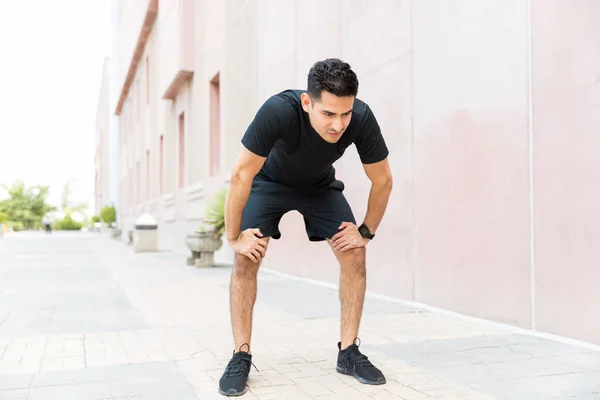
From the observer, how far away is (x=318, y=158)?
302 centimetres

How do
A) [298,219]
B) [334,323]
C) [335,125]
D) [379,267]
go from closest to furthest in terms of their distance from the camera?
[335,125], [334,323], [379,267], [298,219]

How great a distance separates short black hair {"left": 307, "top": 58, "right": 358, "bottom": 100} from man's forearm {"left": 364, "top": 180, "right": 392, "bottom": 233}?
2.23 feet

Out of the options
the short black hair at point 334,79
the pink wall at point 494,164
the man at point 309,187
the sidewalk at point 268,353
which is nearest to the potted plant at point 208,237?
the sidewalk at point 268,353

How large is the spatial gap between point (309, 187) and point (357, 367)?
3.43 feet

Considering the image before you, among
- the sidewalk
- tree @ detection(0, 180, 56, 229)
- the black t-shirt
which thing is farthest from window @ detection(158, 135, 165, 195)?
tree @ detection(0, 180, 56, 229)

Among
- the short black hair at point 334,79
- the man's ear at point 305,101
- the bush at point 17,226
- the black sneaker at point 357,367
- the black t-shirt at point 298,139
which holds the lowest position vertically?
the bush at point 17,226

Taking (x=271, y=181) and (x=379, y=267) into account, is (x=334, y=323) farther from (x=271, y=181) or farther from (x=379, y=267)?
(x=271, y=181)

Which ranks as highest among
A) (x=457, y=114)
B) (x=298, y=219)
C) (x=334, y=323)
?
(x=457, y=114)

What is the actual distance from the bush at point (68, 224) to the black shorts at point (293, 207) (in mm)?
71001

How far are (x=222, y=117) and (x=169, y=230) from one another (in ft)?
26.2

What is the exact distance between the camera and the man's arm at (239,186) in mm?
2912

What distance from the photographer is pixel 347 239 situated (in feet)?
10.4

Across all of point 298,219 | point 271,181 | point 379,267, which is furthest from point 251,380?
point 298,219

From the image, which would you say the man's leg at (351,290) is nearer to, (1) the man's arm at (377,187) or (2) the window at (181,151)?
(1) the man's arm at (377,187)
